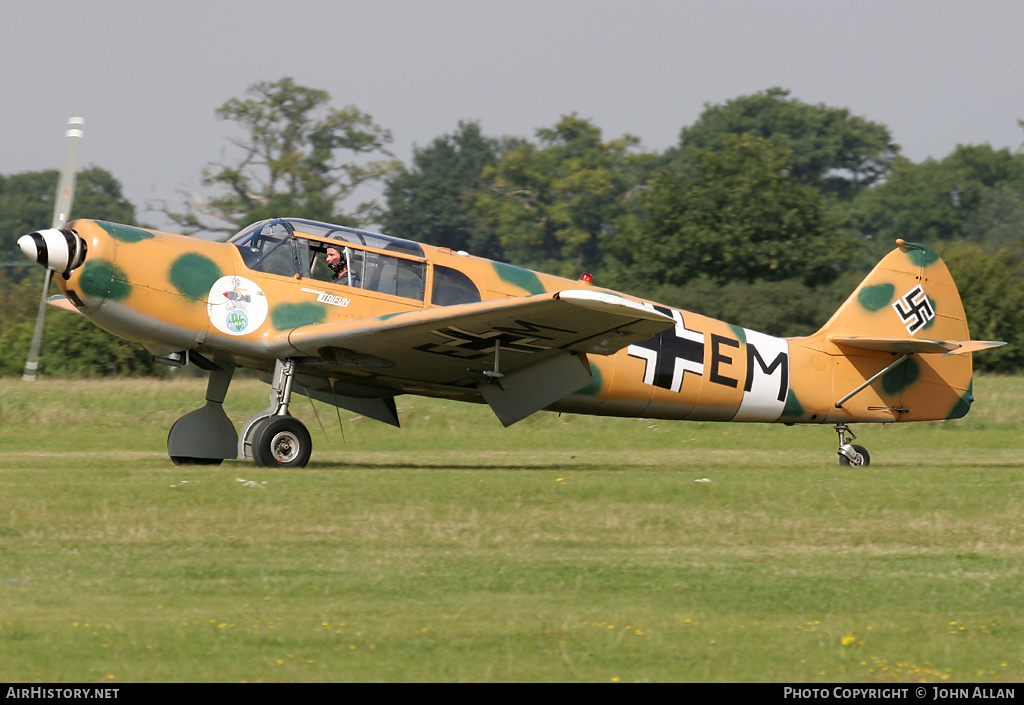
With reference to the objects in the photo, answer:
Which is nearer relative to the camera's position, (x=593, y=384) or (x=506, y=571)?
(x=506, y=571)

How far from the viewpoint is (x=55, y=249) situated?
1161 centimetres

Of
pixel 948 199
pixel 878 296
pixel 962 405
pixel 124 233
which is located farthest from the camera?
pixel 948 199

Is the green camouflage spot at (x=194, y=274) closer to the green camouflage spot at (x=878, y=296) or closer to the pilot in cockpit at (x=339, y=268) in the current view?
the pilot in cockpit at (x=339, y=268)

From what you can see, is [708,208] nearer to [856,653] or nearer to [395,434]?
[395,434]

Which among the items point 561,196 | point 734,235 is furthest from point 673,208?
point 561,196

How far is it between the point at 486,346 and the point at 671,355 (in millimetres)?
2610

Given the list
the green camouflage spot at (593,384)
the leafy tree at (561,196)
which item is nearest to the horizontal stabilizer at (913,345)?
the green camouflage spot at (593,384)

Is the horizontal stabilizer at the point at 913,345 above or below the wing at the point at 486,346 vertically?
above

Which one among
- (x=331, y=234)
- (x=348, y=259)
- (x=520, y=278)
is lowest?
(x=348, y=259)

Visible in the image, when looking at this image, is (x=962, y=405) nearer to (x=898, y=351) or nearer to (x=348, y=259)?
(x=898, y=351)

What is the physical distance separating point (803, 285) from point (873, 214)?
4057 cm

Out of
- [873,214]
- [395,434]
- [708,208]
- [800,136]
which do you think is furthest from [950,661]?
[800,136]

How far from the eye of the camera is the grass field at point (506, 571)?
552cm

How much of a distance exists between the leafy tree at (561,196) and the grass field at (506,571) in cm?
4997
